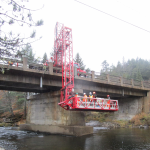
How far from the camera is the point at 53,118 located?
71.7 feet

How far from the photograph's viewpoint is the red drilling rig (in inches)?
679

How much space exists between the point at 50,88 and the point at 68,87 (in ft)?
14.6

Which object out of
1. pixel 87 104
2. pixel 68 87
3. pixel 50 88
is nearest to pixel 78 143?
pixel 87 104

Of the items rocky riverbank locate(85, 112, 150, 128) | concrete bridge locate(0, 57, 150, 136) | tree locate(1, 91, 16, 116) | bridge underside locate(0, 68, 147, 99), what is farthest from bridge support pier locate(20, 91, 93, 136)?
tree locate(1, 91, 16, 116)

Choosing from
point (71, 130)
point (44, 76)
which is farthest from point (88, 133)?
point (44, 76)

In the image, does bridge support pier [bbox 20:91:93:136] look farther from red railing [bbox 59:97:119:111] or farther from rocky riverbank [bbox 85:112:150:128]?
rocky riverbank [bbox 85:112:150:128]

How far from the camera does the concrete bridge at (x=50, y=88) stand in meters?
18.7

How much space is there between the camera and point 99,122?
36688mm

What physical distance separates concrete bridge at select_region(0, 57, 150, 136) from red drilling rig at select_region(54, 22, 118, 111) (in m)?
1.10

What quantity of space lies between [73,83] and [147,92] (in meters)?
20.2

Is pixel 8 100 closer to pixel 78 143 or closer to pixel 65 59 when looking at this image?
pixel 65 59

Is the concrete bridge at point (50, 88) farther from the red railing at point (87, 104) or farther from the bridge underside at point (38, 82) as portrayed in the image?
the red railing at point (87, 104)

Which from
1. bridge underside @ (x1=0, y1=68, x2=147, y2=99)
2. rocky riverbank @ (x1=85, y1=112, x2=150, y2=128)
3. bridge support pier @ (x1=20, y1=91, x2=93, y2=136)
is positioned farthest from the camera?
rocky riverbank @ (x1=85, y1=112, x2=150, y2=128)

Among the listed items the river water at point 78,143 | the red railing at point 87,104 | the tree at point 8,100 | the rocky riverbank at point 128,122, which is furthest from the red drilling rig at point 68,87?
the tree at point 8,100
